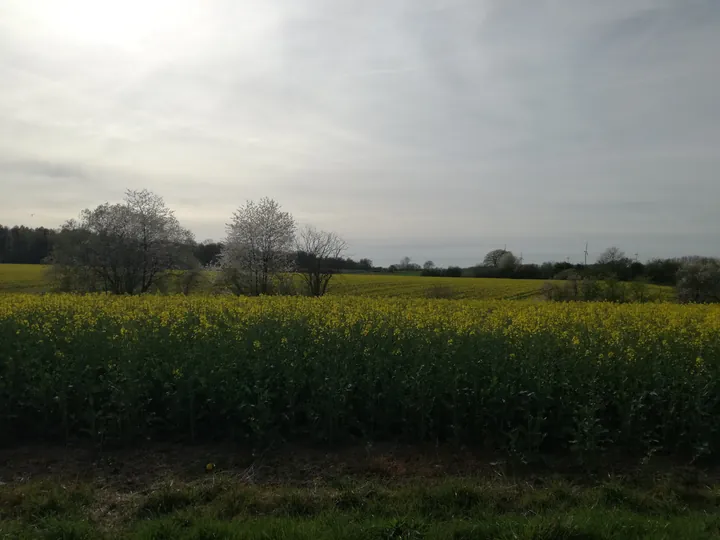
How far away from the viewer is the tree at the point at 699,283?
128ft

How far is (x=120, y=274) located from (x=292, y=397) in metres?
36.9

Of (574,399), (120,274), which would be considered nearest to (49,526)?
(574,399)

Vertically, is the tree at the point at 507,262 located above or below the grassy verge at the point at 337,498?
above

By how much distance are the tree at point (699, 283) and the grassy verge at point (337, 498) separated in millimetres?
39962

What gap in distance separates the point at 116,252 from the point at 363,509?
38.8 meters

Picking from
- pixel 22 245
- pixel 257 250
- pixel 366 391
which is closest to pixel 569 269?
pixel 257 250

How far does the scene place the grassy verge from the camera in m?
4.07

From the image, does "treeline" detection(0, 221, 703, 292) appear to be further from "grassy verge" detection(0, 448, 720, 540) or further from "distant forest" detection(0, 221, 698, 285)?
"grassy verge" detection(0, 448, 720, 540)

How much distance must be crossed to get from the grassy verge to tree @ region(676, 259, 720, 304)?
39962 millimetres

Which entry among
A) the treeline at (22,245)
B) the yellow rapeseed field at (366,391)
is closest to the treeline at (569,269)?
the yellow rapeseed field at (366,391)

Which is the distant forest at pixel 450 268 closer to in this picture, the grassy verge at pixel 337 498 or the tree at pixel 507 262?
the tree at pixel 507 262

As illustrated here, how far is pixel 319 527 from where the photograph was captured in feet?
13.4

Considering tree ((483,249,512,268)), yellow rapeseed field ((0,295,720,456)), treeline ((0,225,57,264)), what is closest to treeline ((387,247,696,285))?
tree ((483,249,512,268))

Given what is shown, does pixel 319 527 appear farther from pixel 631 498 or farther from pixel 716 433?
pixel 716 433
